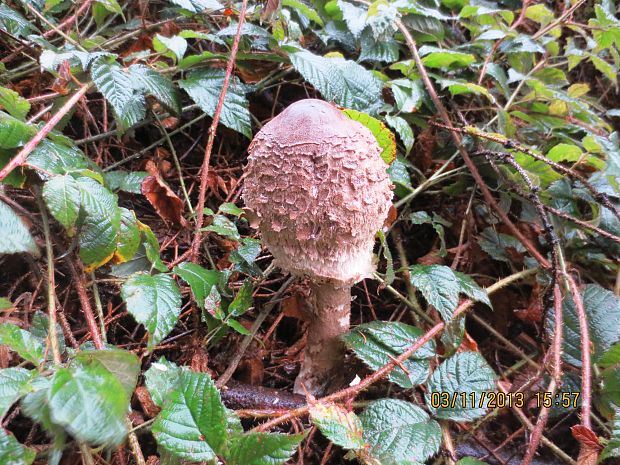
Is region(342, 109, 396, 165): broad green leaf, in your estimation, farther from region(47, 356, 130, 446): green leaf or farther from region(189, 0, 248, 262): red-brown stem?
region(47, 356, 130, 446): green leaf

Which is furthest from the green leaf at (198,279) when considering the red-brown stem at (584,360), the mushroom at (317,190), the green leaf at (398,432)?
the red-brown stem at (584,360)

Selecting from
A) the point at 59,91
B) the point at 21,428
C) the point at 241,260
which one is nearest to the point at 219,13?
the point at 59,91

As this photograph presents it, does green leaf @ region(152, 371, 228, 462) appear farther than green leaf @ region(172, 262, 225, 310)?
No

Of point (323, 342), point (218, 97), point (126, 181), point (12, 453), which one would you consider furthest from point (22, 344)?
point (218, 97)

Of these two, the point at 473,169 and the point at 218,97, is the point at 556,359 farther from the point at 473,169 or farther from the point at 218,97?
the point at 218,97

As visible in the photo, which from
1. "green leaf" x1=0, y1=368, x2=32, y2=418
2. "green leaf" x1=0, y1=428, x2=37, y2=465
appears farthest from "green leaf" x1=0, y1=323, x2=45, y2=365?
"green leaf" x1=0, y1=428, x2=37, y2=465

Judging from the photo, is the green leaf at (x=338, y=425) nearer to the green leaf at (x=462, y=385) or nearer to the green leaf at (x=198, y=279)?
the green leaf at (x=462, y=385)

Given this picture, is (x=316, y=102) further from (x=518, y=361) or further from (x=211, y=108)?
(x=518, y=361)
